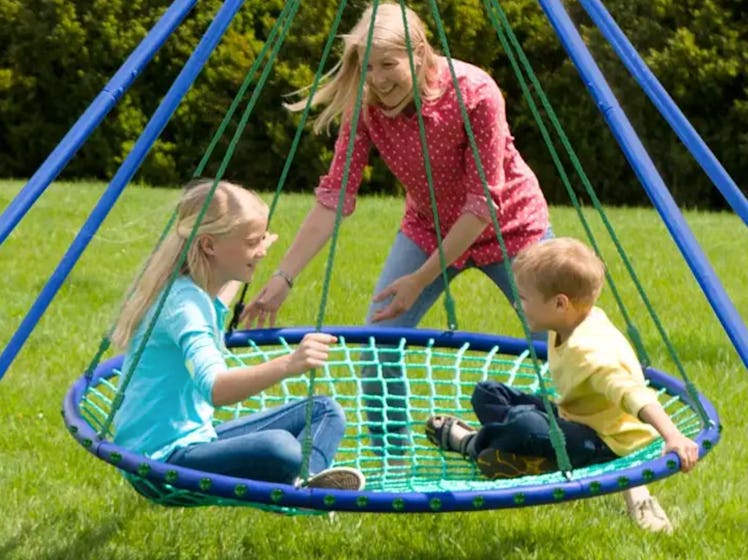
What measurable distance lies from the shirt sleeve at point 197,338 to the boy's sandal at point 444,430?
72 cm

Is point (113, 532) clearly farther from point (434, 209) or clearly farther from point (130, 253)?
point (130, 253)

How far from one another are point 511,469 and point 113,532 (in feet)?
3.49

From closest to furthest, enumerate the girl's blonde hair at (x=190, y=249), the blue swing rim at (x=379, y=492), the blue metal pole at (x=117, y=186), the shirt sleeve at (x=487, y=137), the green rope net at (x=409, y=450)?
the blue swing rim at (x=379, y=492)
the green rope net at (x=409, y=450)
the blue metal pole at (x=117, y=186)
the girl's blonde hair at (x=190, y=249)
the shirt sleeve at (x=487, y=137)

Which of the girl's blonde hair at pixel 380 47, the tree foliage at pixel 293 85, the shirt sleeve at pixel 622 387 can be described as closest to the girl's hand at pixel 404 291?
the girl's blonde hair at pixel 380 47

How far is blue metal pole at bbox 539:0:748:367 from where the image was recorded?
2.82 meters

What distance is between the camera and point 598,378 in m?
3.22

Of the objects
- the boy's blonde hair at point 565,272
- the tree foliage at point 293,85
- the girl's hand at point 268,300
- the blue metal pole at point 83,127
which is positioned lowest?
the tree foliage at point 293,85

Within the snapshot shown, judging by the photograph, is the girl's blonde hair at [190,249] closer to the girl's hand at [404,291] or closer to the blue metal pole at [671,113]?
the girl's hand at [404,291]

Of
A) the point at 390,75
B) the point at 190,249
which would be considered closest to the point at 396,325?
the point at 390,75

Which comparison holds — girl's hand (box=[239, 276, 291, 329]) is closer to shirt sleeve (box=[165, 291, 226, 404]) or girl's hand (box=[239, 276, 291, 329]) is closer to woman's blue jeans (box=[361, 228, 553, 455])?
woman's blue jeans (box=[361, 228, 553, 455])

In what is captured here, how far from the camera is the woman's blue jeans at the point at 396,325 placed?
403 cm

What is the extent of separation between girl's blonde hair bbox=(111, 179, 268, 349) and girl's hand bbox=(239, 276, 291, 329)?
0.68 metres

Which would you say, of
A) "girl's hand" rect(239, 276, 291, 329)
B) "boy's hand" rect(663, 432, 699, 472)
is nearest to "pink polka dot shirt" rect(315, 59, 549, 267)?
"girl's hand" rect(239, 276, 291, 329)

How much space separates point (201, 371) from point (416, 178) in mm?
1250
